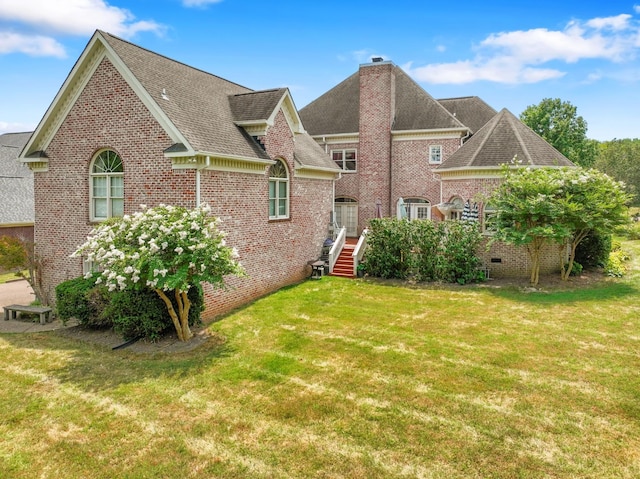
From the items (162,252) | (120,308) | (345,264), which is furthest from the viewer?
(345,264)

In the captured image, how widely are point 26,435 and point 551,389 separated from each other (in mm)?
9378

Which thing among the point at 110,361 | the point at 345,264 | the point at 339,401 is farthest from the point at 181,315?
the point at 345,264

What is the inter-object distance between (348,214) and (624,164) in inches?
2389

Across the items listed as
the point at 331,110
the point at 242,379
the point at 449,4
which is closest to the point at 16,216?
the point at 331,110

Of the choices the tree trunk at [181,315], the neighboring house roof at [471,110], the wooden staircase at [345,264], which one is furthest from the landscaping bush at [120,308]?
the neighboring house roof at [471,110]

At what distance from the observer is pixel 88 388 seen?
28.9 ft

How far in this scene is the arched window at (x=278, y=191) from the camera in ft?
56.2

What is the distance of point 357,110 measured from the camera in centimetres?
2903

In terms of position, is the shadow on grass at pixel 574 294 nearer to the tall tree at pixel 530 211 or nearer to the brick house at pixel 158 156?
the tall tree at pixel 530 211

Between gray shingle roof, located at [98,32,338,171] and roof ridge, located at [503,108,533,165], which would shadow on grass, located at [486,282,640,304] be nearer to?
roof ridge, located at [503,108,533,165]

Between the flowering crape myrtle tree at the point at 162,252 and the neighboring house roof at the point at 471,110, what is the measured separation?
927 inches

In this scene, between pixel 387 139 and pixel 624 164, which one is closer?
pixel 387 139

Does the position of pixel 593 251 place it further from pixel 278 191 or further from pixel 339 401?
pixel 339 401

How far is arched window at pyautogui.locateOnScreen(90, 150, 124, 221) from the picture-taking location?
1416 centimetres
